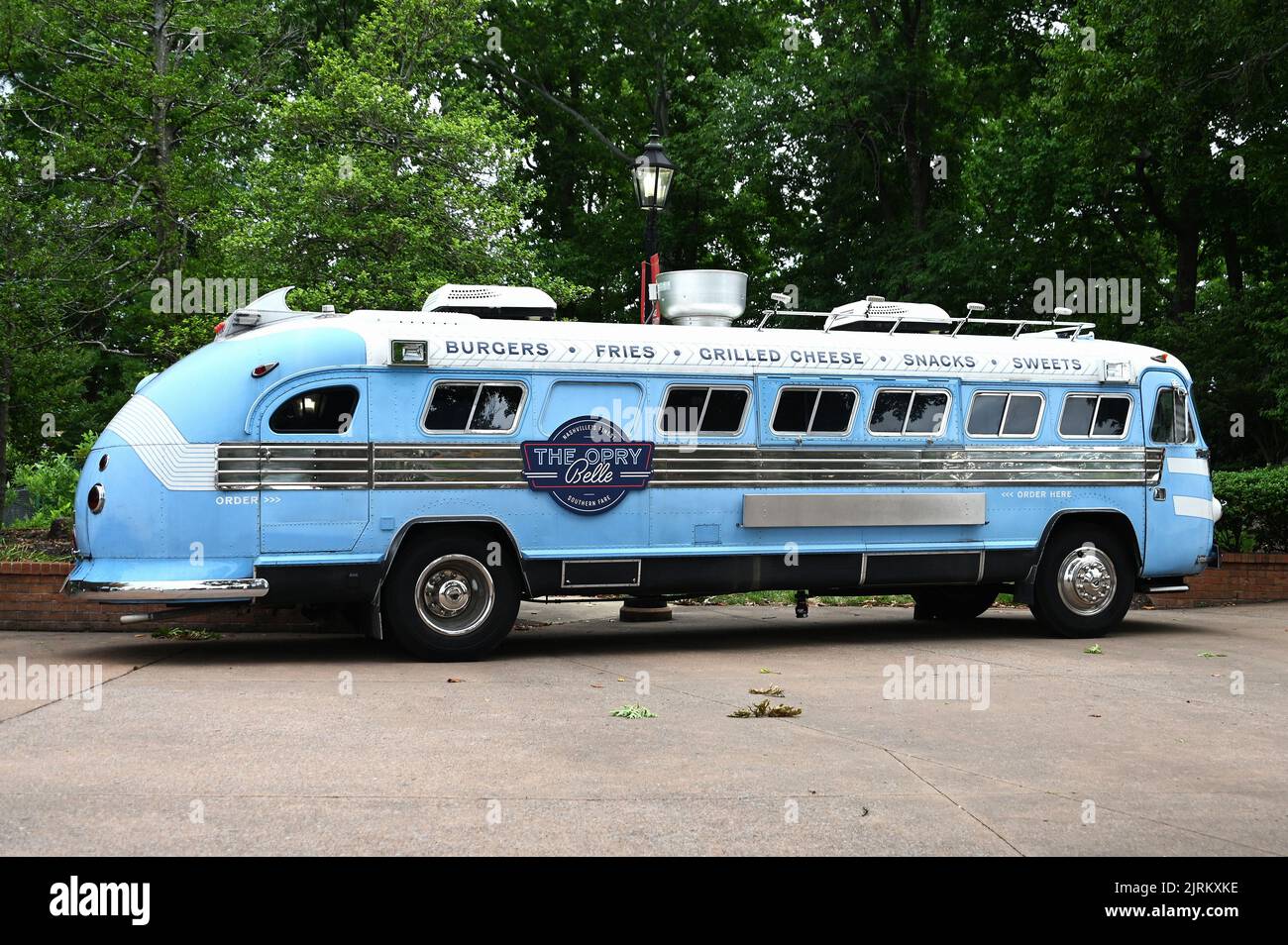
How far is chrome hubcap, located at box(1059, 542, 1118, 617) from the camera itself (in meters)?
13.7

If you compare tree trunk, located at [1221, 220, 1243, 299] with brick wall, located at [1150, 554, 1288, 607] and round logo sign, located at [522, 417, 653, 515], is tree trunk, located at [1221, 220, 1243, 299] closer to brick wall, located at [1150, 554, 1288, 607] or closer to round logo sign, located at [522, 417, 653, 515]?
brick wall, located at [1150, 554, 1288, 607]

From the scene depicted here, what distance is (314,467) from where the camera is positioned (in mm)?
10953

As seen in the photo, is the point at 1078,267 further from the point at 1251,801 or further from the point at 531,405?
the point at 1251,801

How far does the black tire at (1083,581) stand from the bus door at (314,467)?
686 cm

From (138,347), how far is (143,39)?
10.4 metres

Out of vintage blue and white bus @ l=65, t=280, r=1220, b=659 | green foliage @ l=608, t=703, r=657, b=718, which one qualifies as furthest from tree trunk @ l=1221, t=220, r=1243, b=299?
green foliage @ l=608, t=703, r=657, b=718

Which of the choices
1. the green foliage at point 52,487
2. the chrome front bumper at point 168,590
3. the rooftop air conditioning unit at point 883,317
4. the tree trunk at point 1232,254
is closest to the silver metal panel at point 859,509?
the rooftop air conditioning unit at point 883,317

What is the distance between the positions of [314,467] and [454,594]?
157 cm

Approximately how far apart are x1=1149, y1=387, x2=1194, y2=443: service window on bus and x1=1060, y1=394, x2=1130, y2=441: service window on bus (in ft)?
1.24

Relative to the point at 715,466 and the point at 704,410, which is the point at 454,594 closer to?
the point at 715,466

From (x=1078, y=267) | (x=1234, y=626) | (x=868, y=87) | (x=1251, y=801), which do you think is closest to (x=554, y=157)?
(x=868, y=87)

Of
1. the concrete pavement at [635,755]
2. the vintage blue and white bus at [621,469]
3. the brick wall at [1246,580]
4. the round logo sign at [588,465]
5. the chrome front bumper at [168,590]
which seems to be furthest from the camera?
the brick wall at [1246,580]

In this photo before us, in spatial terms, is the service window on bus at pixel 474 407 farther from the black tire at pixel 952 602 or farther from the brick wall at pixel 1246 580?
the brick wall at pixel 1246 580

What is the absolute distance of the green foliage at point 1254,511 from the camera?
17672mm
